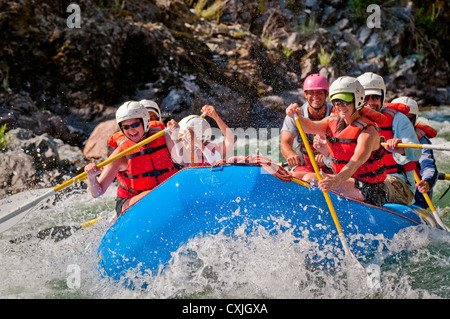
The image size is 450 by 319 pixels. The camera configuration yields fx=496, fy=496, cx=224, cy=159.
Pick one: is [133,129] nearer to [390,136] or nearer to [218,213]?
[218,213]

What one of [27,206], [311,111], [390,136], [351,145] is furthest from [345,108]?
[27,206]

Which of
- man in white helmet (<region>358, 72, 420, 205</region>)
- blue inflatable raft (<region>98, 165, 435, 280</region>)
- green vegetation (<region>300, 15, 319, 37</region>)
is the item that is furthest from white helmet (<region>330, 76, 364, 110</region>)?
green vegetation (<region>300, 15, 319, 37</region>)

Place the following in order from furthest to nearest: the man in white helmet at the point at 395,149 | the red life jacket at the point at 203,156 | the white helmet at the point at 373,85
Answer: the white helmet at the point at 373,85 < the man in white helmet at the point at 395,149 < the red life jacket at the point at 203,156

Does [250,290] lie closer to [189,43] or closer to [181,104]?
[181,104]

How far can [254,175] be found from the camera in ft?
11.3

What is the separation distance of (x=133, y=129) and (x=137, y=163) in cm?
28

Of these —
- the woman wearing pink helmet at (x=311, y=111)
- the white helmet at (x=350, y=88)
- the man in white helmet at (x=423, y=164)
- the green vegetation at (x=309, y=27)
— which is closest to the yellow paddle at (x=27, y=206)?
the woman wearing pink helmet at (x=311, y=111)

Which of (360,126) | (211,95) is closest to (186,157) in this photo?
(360,126)

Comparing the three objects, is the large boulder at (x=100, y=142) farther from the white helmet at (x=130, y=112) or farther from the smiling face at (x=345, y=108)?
the smiling face at (x=345, y=108)

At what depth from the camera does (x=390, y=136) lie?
4.32m

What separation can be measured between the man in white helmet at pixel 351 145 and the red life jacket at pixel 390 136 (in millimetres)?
447

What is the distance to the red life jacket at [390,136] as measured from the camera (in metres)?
4.29

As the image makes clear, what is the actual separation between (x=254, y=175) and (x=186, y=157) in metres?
0.85
